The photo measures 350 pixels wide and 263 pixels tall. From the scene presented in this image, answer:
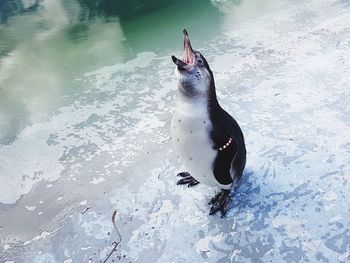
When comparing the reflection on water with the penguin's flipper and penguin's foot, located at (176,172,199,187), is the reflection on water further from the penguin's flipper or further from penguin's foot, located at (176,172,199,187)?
the penguin's flipper

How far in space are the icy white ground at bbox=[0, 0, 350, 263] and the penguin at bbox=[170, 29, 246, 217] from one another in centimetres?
21

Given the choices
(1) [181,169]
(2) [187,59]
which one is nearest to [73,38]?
(1) [181,169]

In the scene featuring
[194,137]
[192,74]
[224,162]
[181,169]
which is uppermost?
[192,74]

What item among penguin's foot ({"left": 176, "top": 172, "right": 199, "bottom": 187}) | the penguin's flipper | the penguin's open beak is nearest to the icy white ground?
penguin's foot ({"left": 176, "top": 172, "right": 199, "bottom": 187})

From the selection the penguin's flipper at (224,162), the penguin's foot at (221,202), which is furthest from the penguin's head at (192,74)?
the penguin's foot at (221,202)

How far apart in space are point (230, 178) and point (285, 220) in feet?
0.80

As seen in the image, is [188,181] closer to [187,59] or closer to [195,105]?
[195,105]

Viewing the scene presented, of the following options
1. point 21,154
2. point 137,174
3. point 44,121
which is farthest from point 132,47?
point 137,174

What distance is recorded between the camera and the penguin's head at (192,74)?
3.89 feet

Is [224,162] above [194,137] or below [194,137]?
below

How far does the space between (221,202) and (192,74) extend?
0.53 m

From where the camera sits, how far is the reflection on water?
2.64 metres

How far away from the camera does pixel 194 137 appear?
1.26 metres

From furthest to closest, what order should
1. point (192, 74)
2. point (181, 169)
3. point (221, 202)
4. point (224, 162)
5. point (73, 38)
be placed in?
point (73, 38) → point (181, 169) → point (221, 202) → point (224, 162) → point (192, 74)
